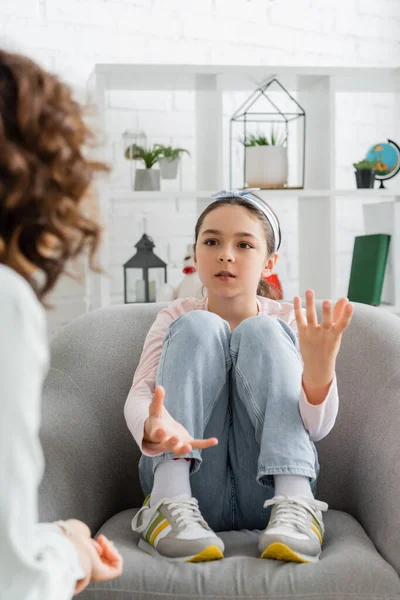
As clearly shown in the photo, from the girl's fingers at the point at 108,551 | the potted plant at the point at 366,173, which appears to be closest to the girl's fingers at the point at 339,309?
the girl's fingers at the point at 108,551

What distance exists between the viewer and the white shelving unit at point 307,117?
224cm

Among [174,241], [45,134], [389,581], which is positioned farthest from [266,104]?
[45,134]

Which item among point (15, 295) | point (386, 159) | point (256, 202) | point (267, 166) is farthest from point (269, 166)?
point (15, 295)

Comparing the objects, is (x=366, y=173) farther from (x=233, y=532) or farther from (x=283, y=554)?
(x=283, y=554)

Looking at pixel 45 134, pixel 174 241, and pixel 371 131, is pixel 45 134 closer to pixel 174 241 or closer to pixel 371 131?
pixel 174 241

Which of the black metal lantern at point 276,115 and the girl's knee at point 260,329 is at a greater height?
the black metal lantern at point 276,115

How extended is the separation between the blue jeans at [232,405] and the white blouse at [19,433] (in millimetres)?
656

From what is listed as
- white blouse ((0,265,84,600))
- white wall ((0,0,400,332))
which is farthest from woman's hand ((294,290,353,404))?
white wall ((0,0,400,332))

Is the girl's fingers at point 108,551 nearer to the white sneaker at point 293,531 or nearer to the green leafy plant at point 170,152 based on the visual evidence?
the white sneaker at point 293,531

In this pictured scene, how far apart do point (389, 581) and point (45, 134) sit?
2.57 feet

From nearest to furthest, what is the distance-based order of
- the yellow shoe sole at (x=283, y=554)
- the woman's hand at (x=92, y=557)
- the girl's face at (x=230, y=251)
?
the woman's hand at (x=92, y=557) < the yellow shoe sole at (x=283, y=554) < the girl's face at (x=230, y=251)

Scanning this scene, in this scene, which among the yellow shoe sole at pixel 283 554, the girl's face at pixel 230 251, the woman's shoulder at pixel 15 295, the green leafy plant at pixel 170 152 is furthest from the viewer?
the green leafy plant at pixel 170 152

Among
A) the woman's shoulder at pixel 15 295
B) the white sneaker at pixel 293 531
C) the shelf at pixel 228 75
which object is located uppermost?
the shelf at pixel 228 75

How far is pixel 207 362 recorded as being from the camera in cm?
135
